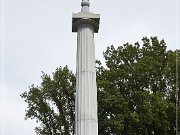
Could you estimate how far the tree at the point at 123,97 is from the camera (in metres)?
31.2

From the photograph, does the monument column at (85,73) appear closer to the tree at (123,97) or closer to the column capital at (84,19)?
the column capital at (84,19)

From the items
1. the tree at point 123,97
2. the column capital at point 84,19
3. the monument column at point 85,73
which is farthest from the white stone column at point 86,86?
the tree at point 123,97

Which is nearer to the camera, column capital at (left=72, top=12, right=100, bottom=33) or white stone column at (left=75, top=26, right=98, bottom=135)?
white stone column at (left=75, top=26, right=98, bottom=135)

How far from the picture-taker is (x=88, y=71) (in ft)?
64.9

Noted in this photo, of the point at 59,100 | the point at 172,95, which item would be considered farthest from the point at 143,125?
the point at 59,100

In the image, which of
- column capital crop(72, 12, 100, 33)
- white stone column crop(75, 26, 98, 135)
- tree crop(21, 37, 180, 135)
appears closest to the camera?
white stone column crop(75, 26, 98, 135)

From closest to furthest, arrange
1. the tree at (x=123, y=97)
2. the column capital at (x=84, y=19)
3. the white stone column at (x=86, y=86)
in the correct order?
1. the white stone column at (x=86, y=86)
2. the column capital at (x=84, y=19)
3. the tree at (x=123, y=97)

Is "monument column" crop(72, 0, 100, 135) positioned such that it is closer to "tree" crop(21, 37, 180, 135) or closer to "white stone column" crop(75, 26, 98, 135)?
"white stone column" crop(75, 26, 98, 135)

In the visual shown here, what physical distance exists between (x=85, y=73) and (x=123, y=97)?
1333 cm

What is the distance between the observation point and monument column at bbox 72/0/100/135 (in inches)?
737

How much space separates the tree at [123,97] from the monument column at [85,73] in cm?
1135

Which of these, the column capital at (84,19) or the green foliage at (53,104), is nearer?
the column capital at (84,19)

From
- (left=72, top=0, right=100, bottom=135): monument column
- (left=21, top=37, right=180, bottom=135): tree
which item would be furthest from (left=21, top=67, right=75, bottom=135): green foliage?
(left=72, top=0, right=100, bottom=135): monument column

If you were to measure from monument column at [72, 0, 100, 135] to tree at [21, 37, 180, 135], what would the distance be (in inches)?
447
